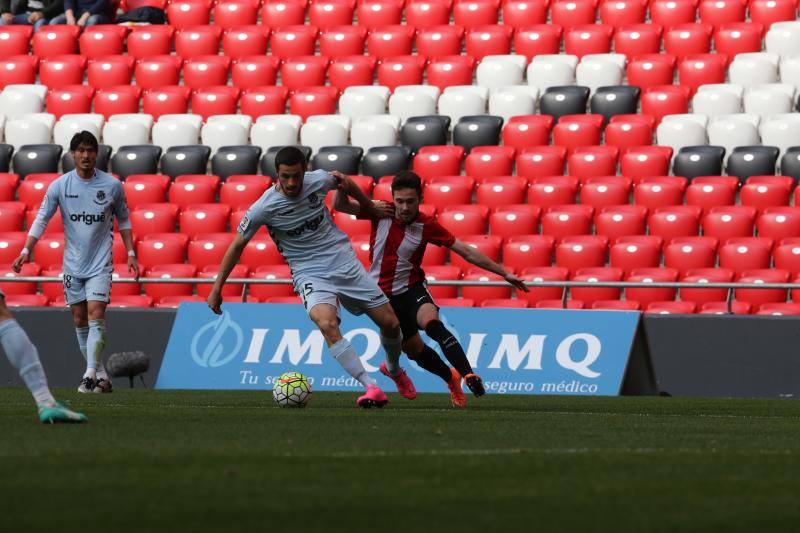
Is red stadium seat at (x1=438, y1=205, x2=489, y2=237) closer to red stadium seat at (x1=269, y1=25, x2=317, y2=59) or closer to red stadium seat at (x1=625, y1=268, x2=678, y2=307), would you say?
red stadium seat at (x1=625, y1=268, x2=678, y2=307)

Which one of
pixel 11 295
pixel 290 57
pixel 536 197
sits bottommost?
pixel 11 295

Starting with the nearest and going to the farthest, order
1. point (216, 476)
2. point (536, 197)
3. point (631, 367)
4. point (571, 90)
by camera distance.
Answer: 1. point (216, 476)
2. point (631, 367)
3. point (536, 197)
4. point (571, 90)

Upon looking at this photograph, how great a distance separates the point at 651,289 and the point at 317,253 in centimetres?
640

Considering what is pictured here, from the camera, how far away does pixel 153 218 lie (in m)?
18.1

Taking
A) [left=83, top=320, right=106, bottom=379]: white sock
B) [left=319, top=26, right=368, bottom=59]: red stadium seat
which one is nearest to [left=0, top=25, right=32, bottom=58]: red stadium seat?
[left=319, top=26, right=368, bottom=59]: red stadium seat

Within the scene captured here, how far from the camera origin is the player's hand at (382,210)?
10523 mm

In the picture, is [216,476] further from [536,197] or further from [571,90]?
[571,90]

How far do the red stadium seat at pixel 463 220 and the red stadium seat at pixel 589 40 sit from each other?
3936mm

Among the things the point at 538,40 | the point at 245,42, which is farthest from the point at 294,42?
the point at 538,40

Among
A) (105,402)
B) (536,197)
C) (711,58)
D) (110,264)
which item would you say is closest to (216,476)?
(105,402)

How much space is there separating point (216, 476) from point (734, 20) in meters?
15.7

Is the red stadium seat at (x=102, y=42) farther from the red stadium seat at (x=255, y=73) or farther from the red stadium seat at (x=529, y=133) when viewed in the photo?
the red stadium seat at (x=529, y=133)

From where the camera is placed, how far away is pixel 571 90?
62.1ft

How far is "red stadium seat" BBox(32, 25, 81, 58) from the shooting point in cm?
2236
